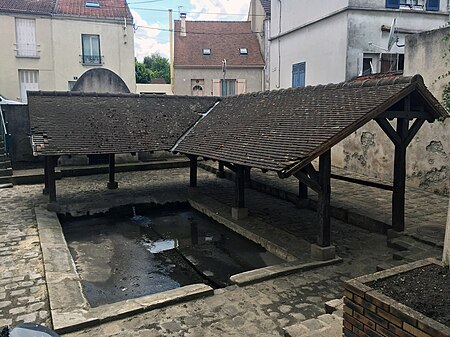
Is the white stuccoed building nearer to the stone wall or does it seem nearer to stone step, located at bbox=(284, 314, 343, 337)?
the stone wall

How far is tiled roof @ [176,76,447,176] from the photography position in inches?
226

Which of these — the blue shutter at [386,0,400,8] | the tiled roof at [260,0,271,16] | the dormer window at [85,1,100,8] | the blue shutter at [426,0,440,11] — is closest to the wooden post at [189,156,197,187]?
the blue shutter at [386,0,400,8]

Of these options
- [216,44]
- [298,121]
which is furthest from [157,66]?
[298,121]

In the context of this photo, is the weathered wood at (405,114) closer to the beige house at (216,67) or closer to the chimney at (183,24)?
the beige house at (216,67)

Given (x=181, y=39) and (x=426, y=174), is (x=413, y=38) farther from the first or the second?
(x=181, y=39)

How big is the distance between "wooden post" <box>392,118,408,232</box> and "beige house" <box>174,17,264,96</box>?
18.3 metres

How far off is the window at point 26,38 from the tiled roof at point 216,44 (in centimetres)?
813

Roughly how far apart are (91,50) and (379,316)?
72.4ft

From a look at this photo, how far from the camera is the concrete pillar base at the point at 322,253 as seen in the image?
6.14m

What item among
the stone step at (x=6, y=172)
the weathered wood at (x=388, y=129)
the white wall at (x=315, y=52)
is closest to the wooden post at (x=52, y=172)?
the stone step at (x=6, y=172)

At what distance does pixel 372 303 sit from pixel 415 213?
18.9 ft

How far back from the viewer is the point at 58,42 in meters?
21.0

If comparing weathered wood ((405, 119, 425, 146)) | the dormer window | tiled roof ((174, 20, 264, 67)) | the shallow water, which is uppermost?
the dormer window

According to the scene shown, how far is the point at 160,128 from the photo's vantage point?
35.6 feet
